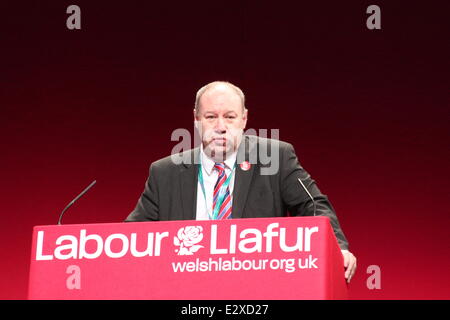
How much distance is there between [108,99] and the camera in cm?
351

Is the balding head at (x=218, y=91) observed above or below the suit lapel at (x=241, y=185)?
above

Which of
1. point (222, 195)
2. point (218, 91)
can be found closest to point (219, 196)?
point (222, 195)

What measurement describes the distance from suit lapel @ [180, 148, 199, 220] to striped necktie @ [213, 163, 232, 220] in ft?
0.24

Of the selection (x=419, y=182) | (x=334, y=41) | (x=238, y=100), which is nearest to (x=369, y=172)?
(x=419, y=182)

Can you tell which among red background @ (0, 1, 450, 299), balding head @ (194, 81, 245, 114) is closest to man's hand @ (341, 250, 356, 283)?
balding head @ (194, 81, 245, 114)

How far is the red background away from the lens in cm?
324

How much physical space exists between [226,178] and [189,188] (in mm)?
121

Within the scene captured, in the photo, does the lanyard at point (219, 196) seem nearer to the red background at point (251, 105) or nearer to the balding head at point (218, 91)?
the balding head at point (218, 91)

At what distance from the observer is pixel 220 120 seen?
8.02 ft

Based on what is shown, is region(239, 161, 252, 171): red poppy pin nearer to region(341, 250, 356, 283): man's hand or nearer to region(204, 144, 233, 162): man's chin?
region(204, 144, 233, 162): man's chin

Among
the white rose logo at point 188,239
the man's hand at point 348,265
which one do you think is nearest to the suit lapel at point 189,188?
the man's hand at point 348,265

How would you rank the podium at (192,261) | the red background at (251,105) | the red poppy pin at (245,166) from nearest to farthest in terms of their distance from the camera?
the podium at (192,261), the red poppy pin at (245,166), the red background at (251,105)

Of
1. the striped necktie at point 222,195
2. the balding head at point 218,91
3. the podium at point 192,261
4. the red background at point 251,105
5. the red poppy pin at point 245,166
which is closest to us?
the podium at point 192,261

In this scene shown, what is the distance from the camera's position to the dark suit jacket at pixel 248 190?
2291 millimetres
